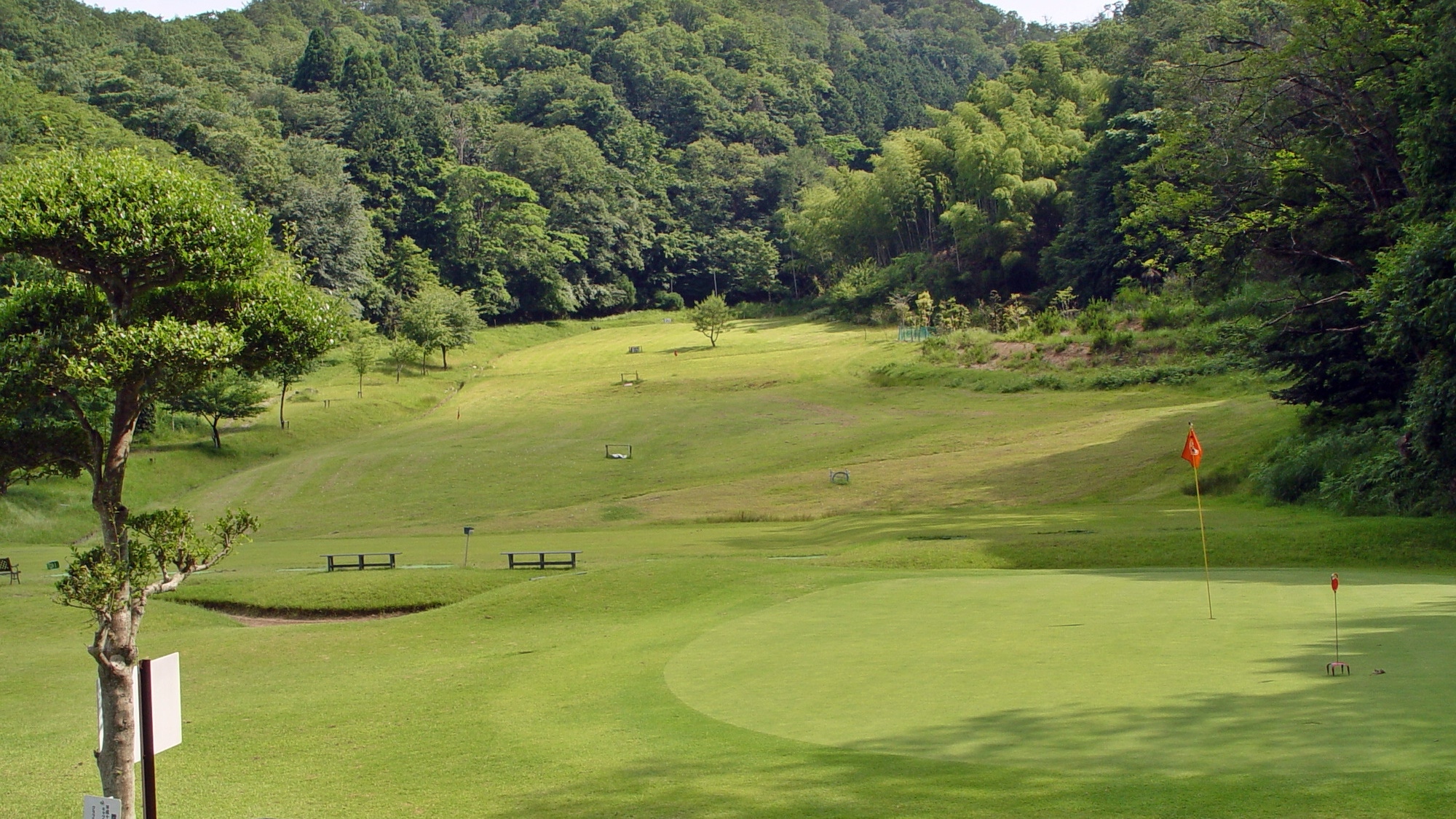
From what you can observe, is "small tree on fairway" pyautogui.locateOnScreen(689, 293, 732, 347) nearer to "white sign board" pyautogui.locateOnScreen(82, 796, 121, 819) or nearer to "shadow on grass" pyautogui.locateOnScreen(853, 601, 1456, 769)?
"shadow on grass" pyautogui.locateOnScreen(853, 601, 1456, 769)

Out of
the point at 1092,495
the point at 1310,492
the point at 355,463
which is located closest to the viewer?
the point at 1310,492

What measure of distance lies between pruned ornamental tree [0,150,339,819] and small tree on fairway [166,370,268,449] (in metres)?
46.4

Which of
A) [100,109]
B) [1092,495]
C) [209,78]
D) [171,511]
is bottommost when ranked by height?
[1092,495]

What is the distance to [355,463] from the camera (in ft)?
184

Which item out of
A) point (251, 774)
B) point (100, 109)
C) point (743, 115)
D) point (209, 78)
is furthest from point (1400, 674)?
point (743, 115)

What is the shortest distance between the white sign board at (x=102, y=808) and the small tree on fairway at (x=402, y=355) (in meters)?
75.7

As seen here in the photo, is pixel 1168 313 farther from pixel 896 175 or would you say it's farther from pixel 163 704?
pixel 163 704

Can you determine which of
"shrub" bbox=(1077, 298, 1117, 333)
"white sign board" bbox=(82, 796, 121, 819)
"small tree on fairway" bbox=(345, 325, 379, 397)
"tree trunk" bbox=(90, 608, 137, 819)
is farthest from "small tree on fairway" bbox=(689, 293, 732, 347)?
"white sign board" bbox=(82, 796, 121, 819)

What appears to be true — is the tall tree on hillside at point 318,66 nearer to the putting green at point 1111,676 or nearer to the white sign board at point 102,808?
the putting green at point 1111,676

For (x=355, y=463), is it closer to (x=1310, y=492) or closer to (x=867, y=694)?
(x=1310, y=492)

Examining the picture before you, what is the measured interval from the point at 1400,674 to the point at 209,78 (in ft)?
507

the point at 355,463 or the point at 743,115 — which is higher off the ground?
the point at 743,115

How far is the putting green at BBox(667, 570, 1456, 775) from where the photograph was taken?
411 inches

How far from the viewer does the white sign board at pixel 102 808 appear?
9047 mm
